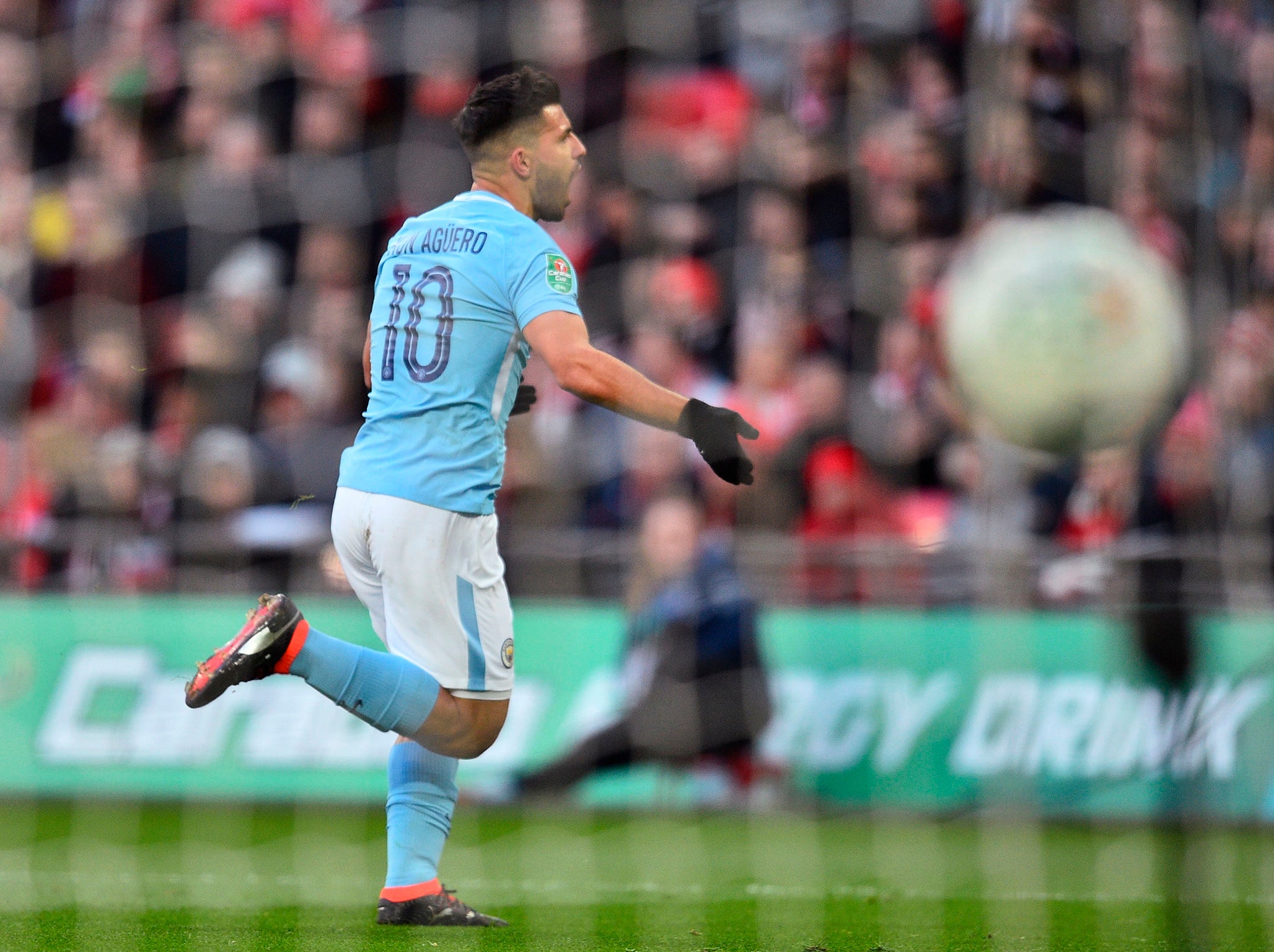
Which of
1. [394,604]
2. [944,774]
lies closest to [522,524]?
[944,774]

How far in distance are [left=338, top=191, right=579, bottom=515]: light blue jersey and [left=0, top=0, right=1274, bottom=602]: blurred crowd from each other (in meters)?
2.95

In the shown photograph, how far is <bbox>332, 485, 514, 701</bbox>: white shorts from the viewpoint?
371cm

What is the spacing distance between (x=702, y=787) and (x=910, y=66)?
361 centimetres

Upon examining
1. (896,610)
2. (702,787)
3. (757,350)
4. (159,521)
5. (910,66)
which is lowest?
(702,787)

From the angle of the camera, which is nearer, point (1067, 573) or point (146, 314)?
point (1067, 573)

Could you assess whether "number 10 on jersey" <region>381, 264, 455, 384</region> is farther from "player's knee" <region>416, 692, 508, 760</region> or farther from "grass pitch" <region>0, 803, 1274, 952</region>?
"grass pitch" <region>0, 803, 1274, 952</region>

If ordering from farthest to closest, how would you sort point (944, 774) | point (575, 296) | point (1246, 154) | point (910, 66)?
point (910, 66) → point (1246, 154) → point (944, 774) → point (575, 296)

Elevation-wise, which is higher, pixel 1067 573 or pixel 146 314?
pixel 146 314

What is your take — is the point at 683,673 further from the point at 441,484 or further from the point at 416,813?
the point at 441,484

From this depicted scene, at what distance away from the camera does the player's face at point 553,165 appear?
394 centimetres

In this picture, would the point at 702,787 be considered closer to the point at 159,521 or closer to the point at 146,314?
the point at 159,521

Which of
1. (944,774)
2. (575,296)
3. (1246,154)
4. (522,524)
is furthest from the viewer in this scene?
(1246,154)

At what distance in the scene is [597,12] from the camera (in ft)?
28.7

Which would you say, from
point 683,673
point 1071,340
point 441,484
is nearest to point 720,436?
point 441,484
